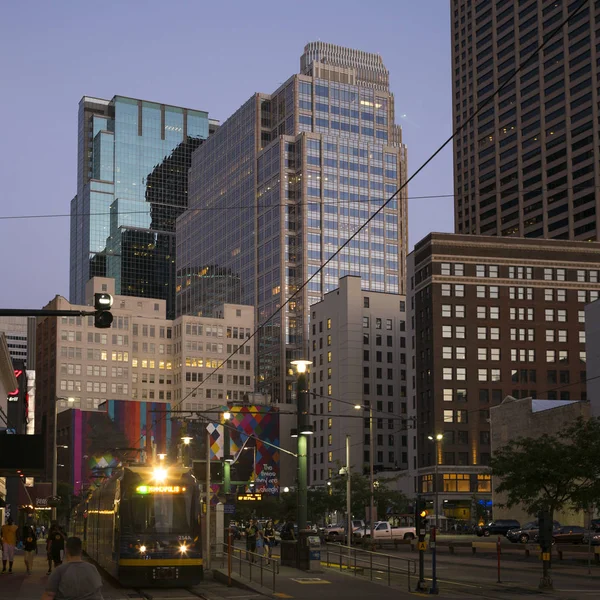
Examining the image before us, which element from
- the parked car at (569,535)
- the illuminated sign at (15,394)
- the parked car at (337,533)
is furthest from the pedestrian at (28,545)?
the parked car at (337,533)

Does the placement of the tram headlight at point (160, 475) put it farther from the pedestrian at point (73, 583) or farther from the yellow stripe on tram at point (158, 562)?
the pedestrian at point (73, 583)

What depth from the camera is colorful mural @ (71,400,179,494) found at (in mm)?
188125

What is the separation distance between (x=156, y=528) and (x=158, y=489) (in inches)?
46.3

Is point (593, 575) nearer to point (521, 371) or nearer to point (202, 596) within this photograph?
point (202, 596)

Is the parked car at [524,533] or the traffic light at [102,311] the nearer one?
the traffic light at [102,311]

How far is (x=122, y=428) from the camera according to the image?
19150 cm

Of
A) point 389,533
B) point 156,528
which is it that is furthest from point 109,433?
point 156,528

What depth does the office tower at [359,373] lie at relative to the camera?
541ft

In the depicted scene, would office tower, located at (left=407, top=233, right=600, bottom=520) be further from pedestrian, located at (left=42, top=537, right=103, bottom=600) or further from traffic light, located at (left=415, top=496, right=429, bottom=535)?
pedestrian, located at (left=42, top=537, right=103, bottom=600)

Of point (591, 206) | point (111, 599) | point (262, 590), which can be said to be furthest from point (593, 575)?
point (591, 206)

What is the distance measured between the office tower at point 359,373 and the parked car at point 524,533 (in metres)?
83.5

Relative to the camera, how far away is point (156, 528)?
104 ft

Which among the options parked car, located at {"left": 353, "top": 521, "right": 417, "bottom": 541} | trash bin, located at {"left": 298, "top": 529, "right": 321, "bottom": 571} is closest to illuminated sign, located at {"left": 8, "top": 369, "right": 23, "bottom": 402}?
parked car, located at {"left": 353, "top": 521, "right": 417, "bottom": 541}

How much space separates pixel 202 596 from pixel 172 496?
3.48m
